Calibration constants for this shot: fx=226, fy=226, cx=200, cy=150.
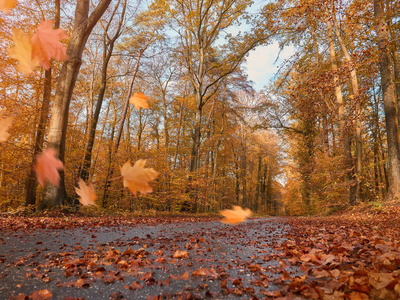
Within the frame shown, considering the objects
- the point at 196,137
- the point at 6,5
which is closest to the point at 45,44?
the point at 6,5

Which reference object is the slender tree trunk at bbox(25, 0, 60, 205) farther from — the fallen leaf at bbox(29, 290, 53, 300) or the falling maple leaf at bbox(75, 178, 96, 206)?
the fallen leaf at bbox(29, 290, 53, 300)

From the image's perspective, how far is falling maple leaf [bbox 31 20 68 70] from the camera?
7.55 ft

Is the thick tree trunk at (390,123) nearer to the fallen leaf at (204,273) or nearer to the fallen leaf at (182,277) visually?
the fallen leaf at (204,273)

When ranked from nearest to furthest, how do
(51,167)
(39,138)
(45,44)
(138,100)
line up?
(45,44) → (138,100) → (51,167) → (39,138)

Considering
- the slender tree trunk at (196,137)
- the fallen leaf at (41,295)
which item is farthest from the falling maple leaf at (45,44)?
the slender tree trunk at (196,137)

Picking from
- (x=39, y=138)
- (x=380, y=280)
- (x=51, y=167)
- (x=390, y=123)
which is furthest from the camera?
(x=390, y=123)

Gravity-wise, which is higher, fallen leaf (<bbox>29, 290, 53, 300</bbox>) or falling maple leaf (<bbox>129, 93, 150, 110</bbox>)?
falling maple leaf (<bbox>129, 93, 150, 110</bbox>)

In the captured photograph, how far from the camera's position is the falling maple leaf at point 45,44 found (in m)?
2.30

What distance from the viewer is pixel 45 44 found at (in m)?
2.56

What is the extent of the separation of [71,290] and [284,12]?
8242 millimetres

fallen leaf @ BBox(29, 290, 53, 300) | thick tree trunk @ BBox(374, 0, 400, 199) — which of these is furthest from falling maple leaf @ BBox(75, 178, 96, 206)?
→ thick tree trunk @ BBox(374, 0, 400, 199)

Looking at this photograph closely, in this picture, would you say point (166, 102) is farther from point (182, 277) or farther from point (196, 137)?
point (182, 277)

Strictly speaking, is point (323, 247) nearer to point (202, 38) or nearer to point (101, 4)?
point (101, 4)

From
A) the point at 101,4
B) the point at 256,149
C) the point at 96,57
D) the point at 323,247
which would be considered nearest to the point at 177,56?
the point at 96,57
